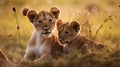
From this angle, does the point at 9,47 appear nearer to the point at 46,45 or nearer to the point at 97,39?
the point at 46,45

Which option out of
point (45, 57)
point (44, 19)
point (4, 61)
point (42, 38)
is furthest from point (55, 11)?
point (4, 61)

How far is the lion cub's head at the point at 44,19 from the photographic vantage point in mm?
4695

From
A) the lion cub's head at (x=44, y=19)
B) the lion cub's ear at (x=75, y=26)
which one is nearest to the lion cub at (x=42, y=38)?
the lion cub's head at (x=44, y=19)

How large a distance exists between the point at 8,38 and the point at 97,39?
1.96ft

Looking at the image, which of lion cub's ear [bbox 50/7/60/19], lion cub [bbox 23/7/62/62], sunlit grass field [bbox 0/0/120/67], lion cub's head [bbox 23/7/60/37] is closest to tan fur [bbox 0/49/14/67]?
sunlit grass field [bbox 0/0/120/67]

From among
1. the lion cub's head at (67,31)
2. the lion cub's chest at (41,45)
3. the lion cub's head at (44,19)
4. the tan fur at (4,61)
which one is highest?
the lion cub's head at (44,19)

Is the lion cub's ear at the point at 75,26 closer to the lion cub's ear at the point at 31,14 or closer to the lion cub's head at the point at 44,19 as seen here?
the lion cub's head at the point at 44,19

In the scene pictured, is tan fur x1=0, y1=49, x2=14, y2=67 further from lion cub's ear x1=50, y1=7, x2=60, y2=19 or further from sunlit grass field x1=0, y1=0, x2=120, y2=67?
lion cub's ear x1=50, y1=7, x2=60, y2=19

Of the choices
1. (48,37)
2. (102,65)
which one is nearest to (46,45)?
(48,37)

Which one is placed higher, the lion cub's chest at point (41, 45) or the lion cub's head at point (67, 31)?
the lion cub's head at point (67, 31)

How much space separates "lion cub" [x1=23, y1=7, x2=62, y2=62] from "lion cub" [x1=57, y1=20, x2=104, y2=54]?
47 mm

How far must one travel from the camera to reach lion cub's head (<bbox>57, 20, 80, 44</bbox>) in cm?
472

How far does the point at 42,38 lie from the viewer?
4.74 meters

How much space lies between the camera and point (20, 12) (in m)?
4.82
